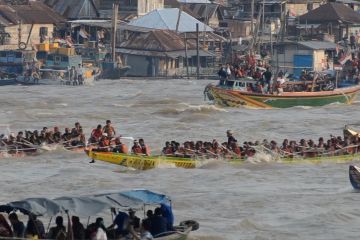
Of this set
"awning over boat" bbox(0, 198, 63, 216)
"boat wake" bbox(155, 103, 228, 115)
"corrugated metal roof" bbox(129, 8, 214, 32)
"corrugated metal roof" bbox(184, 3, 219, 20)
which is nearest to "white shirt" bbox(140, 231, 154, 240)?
"awning over boat" bbox(0, 198, 63, 216)

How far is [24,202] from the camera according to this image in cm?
2311

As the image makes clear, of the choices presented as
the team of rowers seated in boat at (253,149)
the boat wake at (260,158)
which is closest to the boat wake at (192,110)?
the team of rowers seated in boat at (253,149)

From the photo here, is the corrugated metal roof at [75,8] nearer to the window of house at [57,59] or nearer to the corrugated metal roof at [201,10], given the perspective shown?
the corrugated metal roof at [201,10]

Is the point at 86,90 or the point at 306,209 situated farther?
the point at 86,90

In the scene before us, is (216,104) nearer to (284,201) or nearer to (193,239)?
(284,201)

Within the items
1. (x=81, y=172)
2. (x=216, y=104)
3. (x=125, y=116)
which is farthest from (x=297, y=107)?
(x=81, y=172)

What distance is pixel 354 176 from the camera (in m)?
32.5

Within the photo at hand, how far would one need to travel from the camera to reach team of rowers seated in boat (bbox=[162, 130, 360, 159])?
35812 mm

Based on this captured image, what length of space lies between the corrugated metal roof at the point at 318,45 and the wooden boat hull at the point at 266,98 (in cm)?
2569

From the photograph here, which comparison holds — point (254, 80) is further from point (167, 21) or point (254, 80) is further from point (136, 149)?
point (167, 21)

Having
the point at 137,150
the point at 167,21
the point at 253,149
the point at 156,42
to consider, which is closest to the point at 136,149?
the point at 137,150

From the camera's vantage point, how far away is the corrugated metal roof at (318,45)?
83625mm

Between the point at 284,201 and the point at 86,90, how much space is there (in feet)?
136

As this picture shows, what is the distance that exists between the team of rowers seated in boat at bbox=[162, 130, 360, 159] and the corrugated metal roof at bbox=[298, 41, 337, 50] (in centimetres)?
4563
